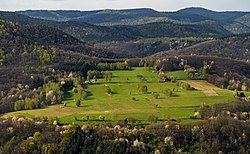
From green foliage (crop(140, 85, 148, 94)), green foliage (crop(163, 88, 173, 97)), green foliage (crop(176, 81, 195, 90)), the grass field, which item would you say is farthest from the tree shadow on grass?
green foliage (crop(176, 81, 195, 90))

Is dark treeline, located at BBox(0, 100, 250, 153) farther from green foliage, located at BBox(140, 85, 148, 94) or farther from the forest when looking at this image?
green foliage, located at BBox(140, 85, 148, 94)

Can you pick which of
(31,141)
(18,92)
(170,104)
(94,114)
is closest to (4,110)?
(18,92)

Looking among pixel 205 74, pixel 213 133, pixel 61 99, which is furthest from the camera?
pixel 205 74

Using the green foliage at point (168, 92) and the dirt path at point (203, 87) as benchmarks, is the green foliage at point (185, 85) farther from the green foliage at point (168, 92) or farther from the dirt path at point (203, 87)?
the green foliage at point (168, 92)

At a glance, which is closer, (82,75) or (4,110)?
(4,110)

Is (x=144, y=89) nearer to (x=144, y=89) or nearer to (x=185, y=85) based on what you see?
(x=144, y=89)

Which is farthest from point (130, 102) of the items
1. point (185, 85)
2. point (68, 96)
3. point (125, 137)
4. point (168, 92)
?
point (125, 137)

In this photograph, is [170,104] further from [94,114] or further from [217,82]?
[217,82]
